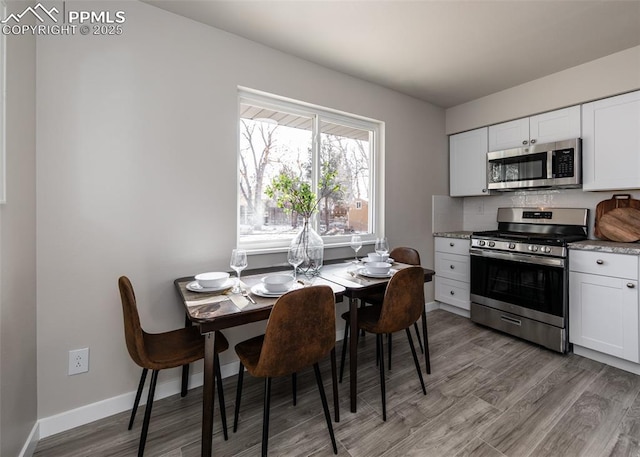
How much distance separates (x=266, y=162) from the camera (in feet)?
8.14

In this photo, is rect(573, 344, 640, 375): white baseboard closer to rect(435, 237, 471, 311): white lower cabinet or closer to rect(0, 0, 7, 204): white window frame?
rect(435, 237, 471, 311): white lower cabinet

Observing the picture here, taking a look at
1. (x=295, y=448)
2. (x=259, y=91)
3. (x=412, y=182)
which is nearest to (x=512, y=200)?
(x=412, y=182)

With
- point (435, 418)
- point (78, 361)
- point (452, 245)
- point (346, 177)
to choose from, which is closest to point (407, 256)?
point (346, 177)

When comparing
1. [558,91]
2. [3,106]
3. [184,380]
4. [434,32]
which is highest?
[434,32]

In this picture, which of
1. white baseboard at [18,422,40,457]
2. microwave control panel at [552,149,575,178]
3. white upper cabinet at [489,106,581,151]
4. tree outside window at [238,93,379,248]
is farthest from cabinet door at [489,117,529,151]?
white baseboard at [18,422,40,457]

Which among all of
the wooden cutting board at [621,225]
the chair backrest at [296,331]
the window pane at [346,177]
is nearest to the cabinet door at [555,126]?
the wooden cutting board at [621,225]

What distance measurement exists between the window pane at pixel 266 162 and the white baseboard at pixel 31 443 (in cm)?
152

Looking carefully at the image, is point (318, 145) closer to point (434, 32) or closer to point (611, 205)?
point (434, 32)

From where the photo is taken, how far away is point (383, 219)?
3.14 m

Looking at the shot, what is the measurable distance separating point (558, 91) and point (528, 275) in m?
1.77

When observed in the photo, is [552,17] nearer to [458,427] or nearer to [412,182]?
[412,182]

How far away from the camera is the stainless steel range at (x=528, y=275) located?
2.46 meters

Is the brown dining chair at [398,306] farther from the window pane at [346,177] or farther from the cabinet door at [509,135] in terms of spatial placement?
the cabinet door at [509,135]

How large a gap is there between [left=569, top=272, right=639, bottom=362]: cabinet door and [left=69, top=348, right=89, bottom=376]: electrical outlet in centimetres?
358
